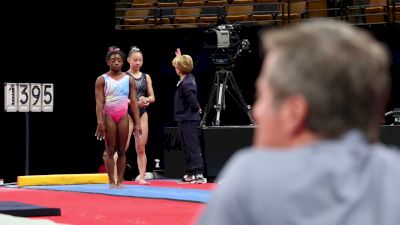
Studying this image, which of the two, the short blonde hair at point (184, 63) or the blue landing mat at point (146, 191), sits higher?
the short blonde hair at point (184, 63)

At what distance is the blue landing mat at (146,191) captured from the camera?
7.66 metres

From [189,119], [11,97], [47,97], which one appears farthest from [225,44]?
[11,97]

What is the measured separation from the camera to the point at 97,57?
500 inches

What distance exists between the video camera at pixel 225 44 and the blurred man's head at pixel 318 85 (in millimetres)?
9675

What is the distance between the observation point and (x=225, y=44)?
35.8ft

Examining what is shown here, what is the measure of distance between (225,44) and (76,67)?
2.71 metres

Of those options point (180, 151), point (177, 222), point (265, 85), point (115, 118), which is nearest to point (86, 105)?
point (180, 151)

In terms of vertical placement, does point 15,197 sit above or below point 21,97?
below

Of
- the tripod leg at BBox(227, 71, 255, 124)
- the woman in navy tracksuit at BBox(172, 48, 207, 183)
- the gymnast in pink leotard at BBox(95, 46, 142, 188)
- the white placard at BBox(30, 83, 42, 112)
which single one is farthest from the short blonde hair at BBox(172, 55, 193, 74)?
the white placard at BBox(30, 83, 42, 112)

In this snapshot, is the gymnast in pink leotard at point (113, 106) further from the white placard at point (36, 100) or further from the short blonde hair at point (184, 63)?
the white placard at point (36, 100)

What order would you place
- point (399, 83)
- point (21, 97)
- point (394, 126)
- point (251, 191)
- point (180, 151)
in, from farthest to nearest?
point (399, 83)
point (180, 151)
point (21, 97)
point (394, 126)
point (251, 191)

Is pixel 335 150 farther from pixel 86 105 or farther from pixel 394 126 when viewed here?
pixel 86 105

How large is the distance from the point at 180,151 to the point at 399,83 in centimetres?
338

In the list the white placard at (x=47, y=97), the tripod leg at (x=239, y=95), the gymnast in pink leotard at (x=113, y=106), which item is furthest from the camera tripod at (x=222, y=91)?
the gymnast in pink leotard at (x=113, y=106)
